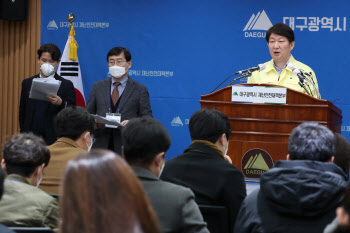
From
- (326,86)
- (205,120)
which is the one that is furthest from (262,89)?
(326,86)

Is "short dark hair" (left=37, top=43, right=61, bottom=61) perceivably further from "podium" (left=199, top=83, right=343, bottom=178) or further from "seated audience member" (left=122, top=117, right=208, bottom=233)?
"seated audience member" (left=122, top=117, right=208, bottom=233)

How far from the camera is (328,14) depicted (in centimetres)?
620

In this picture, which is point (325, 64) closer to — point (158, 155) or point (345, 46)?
point (345, 46)

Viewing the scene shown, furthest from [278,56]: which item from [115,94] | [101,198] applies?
[101,198]

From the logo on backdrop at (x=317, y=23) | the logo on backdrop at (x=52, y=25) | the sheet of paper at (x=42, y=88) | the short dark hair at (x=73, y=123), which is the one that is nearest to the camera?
the short dark hair at (x=73, y=123)

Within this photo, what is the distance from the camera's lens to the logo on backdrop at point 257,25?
6363 mm

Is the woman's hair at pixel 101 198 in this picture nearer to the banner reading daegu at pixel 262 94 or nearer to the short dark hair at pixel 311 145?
the short dark hair at pixel 311 145

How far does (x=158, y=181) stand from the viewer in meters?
2.14

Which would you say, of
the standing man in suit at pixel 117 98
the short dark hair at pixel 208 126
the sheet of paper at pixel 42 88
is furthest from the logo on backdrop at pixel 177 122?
the short dark hair at pixel 208 126

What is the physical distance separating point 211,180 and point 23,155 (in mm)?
947

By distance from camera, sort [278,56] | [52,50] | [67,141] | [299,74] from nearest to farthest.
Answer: [67,141]
[299,74]
[278,56]
[52,50]

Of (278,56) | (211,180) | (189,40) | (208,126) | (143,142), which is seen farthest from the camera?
(189,40)

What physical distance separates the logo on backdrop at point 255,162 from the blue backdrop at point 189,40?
2735mm

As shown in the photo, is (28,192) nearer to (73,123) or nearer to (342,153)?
(73,123)
